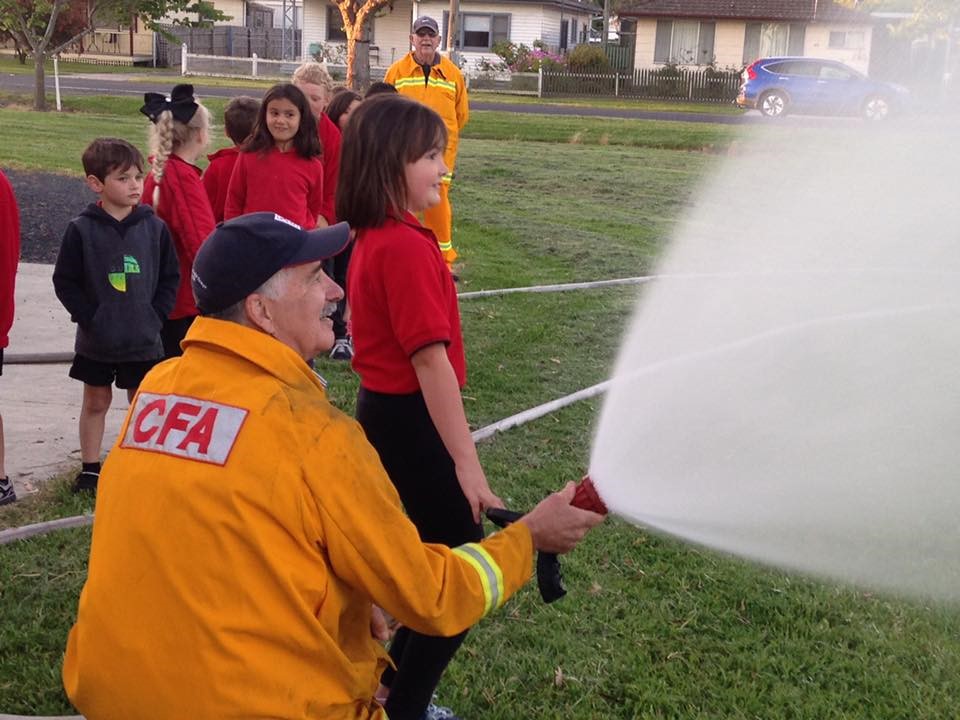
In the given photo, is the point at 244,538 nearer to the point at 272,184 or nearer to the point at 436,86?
the point at 272,184

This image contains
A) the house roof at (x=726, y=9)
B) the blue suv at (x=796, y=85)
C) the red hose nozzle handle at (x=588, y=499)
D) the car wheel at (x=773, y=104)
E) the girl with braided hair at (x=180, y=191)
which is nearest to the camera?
the red hose nozzle handle at (x=588, y=499)

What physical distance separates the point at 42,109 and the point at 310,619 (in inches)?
1017

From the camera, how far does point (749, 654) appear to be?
3812 mm

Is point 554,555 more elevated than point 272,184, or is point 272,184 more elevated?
point 272,184

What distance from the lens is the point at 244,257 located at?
2207 millimetres

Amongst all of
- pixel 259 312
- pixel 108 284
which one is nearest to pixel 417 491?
pixel 259 312

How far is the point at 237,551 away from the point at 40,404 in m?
4.61

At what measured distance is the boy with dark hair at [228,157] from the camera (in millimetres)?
6551

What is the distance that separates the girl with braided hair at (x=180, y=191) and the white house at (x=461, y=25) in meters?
43.0

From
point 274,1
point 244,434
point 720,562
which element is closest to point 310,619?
point 244,434

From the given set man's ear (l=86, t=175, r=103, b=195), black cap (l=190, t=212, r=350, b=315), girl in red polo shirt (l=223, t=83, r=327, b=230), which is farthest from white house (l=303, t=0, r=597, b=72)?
black cap (l=190, t=212, r=350, b=315)

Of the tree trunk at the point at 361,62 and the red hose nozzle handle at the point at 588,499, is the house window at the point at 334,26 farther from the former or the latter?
the red hose nozzle handle at the point at 588,499

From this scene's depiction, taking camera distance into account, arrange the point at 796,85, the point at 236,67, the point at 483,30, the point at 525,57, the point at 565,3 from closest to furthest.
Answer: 1. the point at 796,85
2. the point at 236,67
3. the point at 525,57
4. the point at 483,30
5. the point at 565,3

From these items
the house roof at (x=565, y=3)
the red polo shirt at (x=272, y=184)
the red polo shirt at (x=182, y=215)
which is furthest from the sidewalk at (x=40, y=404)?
the house roof at (x=565, y=3)
